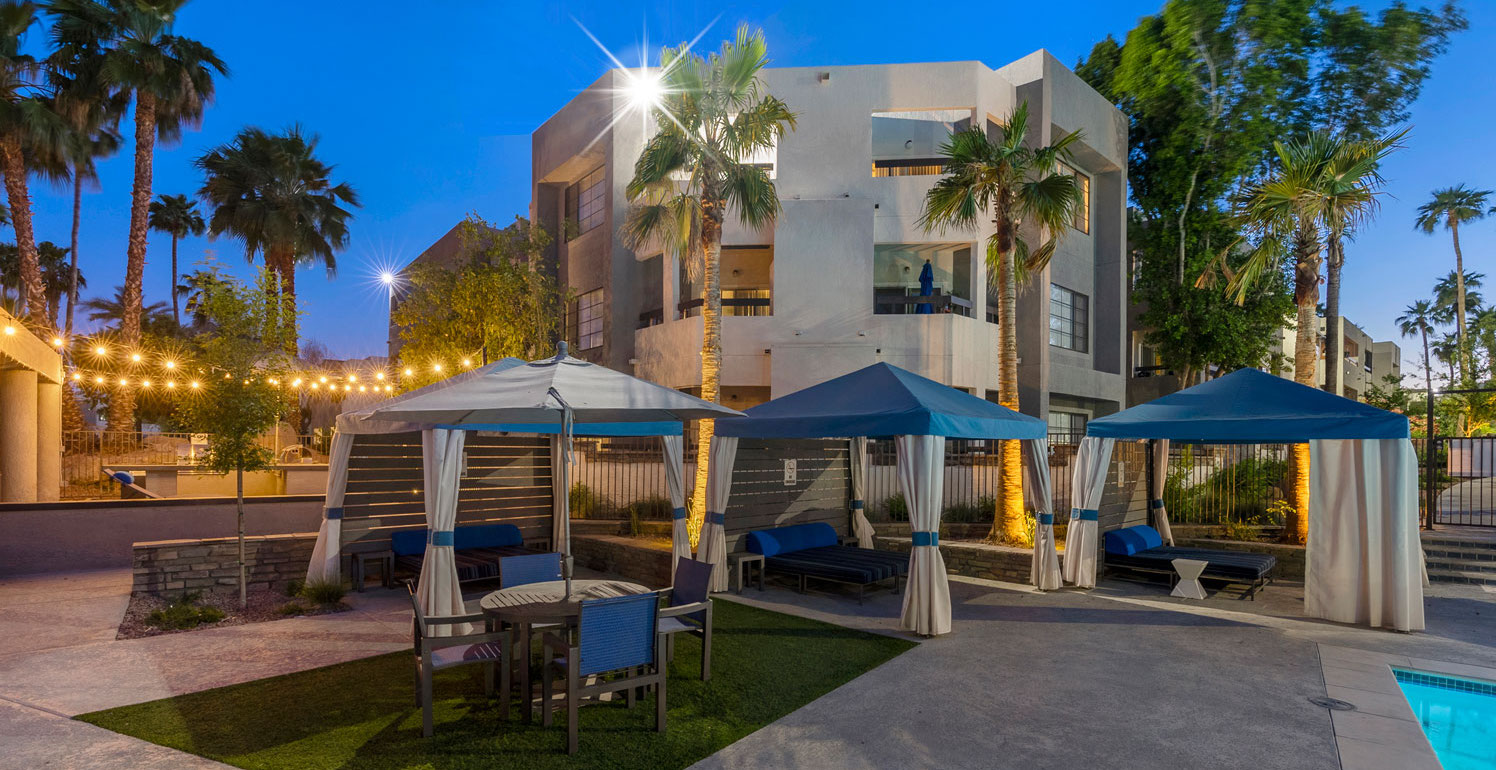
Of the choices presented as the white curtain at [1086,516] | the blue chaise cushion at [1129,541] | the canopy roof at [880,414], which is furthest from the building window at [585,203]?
the blue chaise cushion at [1129,541]

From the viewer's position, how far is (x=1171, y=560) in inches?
412

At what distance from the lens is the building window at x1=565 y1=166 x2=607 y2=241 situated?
23939mm

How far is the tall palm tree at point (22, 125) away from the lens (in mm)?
16922

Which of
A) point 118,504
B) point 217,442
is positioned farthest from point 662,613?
point 118,504

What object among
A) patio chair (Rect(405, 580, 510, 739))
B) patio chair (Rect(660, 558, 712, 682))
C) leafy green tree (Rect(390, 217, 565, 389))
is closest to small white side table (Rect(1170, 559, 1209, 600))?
patio chair (Rect(660, 558, 712, 682))

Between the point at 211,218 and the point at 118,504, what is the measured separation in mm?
16725

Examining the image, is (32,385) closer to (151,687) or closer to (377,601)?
(377,601)

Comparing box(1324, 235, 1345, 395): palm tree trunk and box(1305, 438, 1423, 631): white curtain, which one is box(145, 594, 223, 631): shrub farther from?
box(1324, 235, 1345, 395): palm tree trunk

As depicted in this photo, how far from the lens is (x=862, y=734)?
523 centimetres

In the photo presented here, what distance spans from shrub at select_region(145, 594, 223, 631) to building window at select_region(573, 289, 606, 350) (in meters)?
15.4

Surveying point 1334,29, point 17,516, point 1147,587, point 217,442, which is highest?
point 1334,29

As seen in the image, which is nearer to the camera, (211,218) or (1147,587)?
(1147,587)

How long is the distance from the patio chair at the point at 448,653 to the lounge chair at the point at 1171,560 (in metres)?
8.88

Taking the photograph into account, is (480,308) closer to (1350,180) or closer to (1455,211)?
(1350,180)
